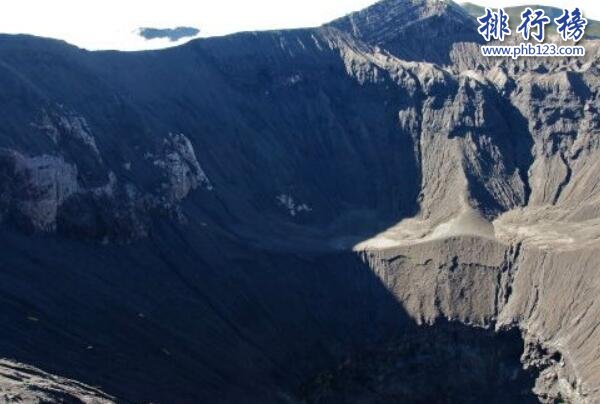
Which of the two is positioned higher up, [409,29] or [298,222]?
[409,29]

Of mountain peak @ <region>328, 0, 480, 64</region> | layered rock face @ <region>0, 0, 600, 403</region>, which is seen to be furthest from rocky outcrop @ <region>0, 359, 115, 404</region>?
mountain peak @ <region>328, 0, 480, 64</region>

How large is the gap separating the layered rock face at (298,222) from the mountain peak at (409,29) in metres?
5.38

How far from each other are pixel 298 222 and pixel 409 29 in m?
38.6

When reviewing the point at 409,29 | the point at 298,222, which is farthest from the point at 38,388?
the point at 409,29

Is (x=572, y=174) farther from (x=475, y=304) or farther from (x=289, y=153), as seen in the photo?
(x=289, y=153)

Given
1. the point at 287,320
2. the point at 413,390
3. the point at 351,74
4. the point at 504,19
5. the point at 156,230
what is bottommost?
the point at 413,390

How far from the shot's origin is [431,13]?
368ft

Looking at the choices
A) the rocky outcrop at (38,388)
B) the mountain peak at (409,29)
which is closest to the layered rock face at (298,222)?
the rocky outcrop at (38,388)

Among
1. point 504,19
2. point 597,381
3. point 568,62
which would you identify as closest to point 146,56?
point 504,19

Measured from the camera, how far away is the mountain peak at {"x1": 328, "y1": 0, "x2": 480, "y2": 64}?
360 ft

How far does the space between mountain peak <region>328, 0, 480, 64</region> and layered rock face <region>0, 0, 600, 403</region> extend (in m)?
5.38

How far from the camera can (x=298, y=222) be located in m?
86.1

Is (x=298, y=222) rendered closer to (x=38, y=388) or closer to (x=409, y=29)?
(x=409, y=29)

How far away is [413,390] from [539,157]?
111 feet
